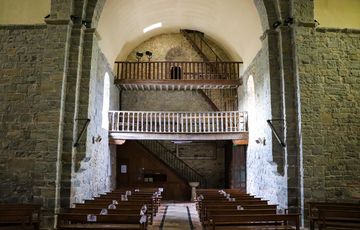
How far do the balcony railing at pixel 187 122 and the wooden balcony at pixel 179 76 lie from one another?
1.60 metres

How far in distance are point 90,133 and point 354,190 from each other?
7.59 m

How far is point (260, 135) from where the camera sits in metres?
12.2

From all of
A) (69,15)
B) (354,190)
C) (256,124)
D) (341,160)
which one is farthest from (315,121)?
(69,15)

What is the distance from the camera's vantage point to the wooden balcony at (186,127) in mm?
14695

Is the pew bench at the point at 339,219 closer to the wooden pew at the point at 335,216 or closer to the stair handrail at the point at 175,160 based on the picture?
the wooden pew at the point at 335,216

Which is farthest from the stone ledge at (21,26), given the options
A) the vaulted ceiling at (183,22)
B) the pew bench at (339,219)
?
the pew bench at (339,219)

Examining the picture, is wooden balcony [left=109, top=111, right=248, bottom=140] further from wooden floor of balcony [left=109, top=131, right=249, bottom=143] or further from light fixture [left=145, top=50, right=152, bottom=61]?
light fixture [left=145, top=50, right=152, bottom=61]

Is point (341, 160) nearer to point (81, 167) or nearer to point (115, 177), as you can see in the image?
point (81, 167)

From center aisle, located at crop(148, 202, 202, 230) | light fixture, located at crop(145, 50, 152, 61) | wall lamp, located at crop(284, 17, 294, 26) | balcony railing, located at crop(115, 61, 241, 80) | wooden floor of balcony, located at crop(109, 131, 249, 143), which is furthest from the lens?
light fixture, located at crop(145, 50, 152, 61)

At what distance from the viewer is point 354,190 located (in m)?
9.34

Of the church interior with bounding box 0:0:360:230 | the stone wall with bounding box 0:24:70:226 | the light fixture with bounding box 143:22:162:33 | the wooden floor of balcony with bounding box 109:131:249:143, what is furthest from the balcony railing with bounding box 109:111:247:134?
the stone wall with bounding box 0:24:70:226

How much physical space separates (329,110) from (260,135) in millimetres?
2985

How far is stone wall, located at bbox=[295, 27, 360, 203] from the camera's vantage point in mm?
9039

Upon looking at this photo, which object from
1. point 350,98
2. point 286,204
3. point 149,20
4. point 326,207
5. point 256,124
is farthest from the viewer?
point 149,20
